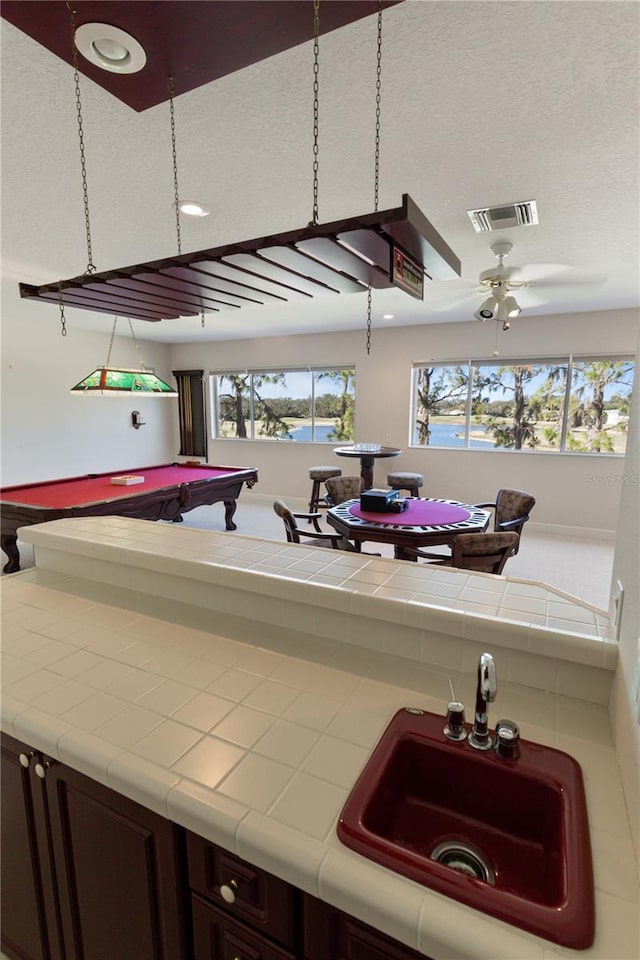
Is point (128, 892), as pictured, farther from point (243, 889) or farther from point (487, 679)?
point (487, 679)

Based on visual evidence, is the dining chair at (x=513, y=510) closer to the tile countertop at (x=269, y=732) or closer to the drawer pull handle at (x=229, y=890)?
the tile countertop at (x=269, y=732)

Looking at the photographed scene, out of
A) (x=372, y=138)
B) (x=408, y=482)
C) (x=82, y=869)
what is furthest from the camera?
(x=408, y=482)

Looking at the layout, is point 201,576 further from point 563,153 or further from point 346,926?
point 563,153

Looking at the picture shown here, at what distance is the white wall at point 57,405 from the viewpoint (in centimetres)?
583

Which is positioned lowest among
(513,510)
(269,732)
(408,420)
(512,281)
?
(513,510)

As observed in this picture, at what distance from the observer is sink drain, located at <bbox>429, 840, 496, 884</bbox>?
91cm

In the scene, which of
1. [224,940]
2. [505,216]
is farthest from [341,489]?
[224,940]

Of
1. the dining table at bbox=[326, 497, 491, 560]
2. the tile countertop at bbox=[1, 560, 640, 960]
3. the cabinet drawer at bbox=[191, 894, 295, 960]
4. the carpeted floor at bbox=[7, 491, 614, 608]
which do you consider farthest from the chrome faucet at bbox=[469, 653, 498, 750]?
the carpeted floor at bbox=[7, 491, 614, 608]

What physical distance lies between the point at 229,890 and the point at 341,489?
12.3 feet

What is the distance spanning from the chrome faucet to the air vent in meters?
2.58

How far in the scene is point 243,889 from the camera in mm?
872

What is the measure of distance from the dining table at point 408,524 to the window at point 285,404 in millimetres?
3630

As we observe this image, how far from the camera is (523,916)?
25.8 inches

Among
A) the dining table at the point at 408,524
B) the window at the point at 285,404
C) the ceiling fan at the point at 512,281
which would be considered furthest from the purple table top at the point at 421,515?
the window at the point at 285,404
